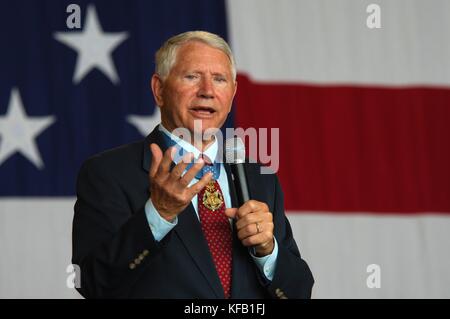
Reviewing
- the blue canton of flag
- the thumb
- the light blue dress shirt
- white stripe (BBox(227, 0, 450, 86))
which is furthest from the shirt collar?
white stripe (BBox(227, 0, 450, 86))

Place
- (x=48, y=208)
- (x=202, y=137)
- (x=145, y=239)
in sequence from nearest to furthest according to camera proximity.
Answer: (x=145, y=239) → (x=202, y=137) → (x=48, y=208)

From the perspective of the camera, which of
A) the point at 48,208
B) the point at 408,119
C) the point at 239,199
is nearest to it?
the point at 239,199

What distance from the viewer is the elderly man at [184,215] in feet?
5.45

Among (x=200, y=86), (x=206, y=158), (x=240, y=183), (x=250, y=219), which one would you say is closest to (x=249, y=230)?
(x=250, y=219)

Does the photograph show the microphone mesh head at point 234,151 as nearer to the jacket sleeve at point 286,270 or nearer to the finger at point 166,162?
the jacket sleeve at point 286,270

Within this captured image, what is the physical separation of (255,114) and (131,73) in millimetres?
642

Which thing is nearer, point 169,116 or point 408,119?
point 169,116

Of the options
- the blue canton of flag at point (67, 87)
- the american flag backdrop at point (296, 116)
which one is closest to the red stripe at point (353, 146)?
the american flag backdrop at point (296, 116)

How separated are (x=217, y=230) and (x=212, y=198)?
0.27 ft

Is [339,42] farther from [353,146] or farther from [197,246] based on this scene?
[197,246]

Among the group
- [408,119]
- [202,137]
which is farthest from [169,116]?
[408,119]

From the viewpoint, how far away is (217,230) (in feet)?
6.05
